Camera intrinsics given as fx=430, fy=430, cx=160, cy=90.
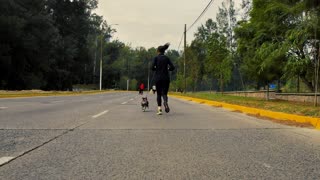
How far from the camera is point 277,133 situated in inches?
360

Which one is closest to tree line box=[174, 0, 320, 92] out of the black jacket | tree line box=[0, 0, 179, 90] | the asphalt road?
the black jacket

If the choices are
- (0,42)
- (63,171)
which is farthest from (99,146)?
(0,42)

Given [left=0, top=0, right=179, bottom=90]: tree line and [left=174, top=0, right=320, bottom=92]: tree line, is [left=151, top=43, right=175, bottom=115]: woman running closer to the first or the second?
[left=174, top=0, right=320, bottom=92]: tree line

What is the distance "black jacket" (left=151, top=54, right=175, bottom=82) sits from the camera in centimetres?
1359

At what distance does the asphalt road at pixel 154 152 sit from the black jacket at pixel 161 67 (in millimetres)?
3741

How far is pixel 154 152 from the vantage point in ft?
21.4

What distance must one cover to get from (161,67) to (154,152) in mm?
7324

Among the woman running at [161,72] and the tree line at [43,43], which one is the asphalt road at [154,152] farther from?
the tree line at [43,43]

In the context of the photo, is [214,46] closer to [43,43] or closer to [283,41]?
[283,41]

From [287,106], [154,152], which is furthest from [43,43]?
[154,152]

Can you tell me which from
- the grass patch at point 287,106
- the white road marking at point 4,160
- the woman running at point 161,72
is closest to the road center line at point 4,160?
the white road marking at point 4,160

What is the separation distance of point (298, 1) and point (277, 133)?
15475mm

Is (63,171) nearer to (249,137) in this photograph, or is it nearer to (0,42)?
(249,137)

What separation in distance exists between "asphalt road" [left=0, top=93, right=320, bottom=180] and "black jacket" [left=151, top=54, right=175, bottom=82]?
12.3 ft
